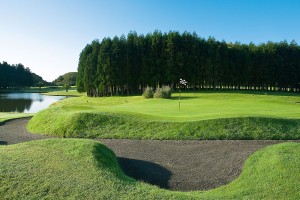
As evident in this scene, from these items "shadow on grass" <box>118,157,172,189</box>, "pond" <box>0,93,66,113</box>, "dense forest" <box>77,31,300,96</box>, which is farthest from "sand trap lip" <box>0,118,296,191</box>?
"dense forest" <box>77,31,300,96</box>

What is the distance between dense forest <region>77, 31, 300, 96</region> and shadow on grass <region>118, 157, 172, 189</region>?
66806 millimetres

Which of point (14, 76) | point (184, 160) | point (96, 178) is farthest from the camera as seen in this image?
point (14, 76)

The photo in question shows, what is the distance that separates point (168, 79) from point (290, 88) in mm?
39629

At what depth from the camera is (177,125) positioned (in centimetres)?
2322

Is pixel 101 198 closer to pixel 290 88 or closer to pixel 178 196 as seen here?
pixel 178 196

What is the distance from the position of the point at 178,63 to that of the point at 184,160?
70189 mm

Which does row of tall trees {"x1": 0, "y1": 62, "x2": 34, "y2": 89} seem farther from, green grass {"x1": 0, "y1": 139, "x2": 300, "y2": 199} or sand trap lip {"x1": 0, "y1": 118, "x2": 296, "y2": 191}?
green grass {"x1": 0, "y1": 139, "x2": 300, "y2": 199}

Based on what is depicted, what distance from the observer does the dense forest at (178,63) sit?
84375 mm

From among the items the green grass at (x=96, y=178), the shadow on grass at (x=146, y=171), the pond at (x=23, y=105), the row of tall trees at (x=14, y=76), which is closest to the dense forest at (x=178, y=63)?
the pond at (x=23, y=105)

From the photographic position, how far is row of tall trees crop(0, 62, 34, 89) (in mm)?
165250

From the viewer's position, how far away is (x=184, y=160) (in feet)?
54.3

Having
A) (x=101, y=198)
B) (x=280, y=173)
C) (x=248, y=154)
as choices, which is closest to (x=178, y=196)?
(x=101, y=198)

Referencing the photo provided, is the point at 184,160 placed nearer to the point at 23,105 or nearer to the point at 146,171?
the point at 146,171

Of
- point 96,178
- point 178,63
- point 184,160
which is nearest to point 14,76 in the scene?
point 178,63
